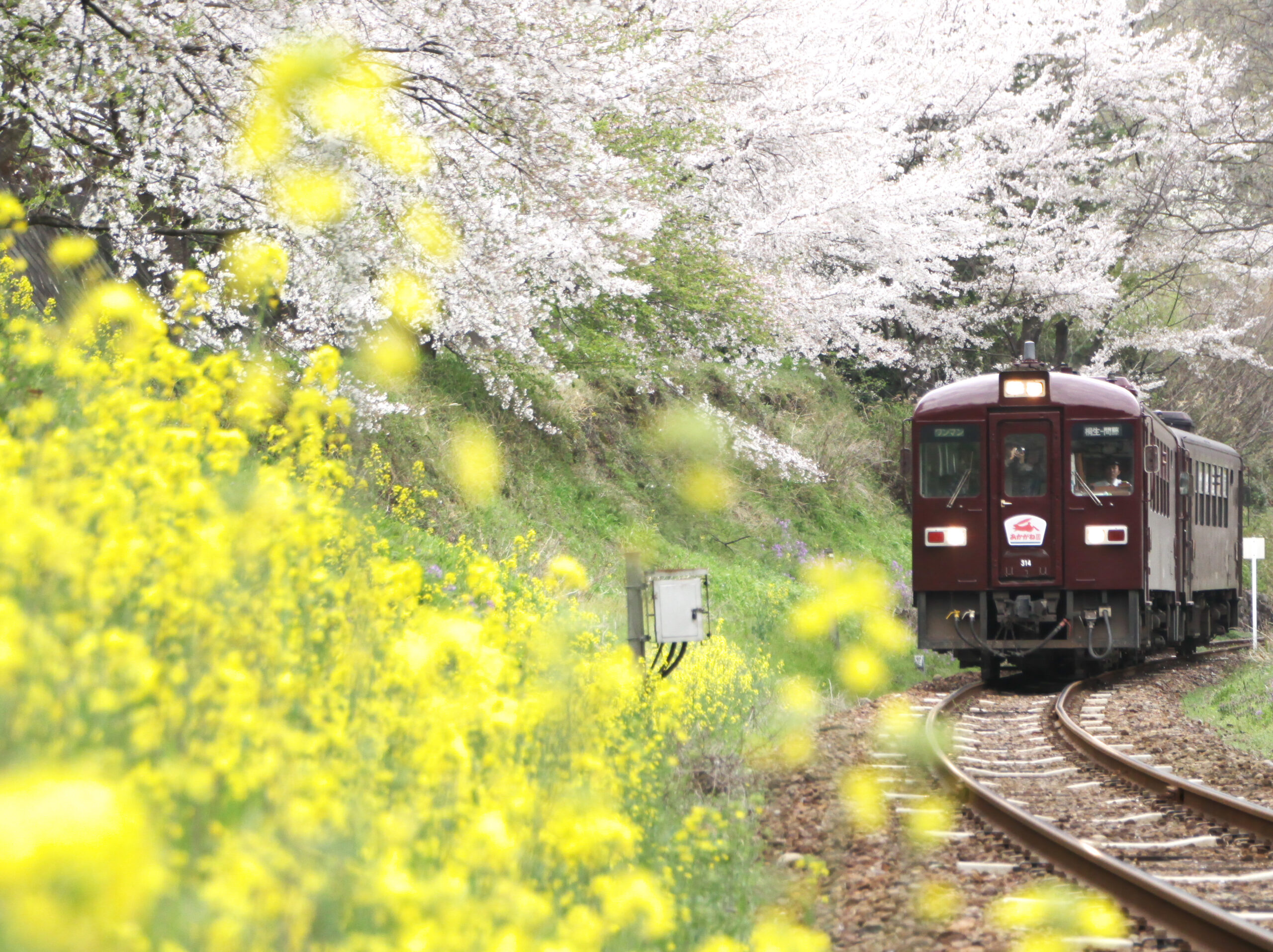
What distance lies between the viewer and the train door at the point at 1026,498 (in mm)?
12445

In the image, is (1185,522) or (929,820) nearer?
(929,820)

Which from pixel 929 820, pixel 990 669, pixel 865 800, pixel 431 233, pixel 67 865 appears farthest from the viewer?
pixel 990 669

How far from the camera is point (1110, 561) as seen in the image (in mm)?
12273

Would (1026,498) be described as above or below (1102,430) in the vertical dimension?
below

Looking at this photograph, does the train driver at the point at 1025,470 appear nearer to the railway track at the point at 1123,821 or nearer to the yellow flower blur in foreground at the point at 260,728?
the railway track at the point at 1123,821

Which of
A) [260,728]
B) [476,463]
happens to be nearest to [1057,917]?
[260,728]

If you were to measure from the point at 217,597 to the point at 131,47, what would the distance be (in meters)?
5.00

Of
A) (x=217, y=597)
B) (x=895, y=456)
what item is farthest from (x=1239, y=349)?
(x=217, y=597)

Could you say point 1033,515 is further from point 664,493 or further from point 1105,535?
point 664,493

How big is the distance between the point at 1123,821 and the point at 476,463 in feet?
26.3

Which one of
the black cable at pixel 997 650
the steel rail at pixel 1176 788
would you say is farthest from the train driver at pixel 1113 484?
the steel rail at pixel 1176 788

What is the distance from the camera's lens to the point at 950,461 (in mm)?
12703

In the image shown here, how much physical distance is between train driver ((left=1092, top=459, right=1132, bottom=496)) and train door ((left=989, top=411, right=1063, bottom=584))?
0.36 m

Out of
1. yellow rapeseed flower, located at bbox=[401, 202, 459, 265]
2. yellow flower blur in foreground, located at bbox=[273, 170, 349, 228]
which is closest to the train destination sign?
yellow rapeseed flower, located at bbox=[401, 202, 459, 265]
